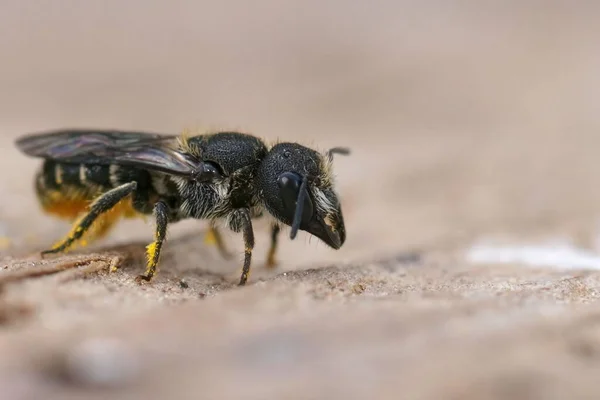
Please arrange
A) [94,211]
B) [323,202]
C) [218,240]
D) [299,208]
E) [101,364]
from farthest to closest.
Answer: [218,240]
[94,211]
[323,202]
[299,208]
[101,364]

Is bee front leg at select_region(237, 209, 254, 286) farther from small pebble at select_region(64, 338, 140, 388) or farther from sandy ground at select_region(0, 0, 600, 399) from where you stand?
small pebble at select_region(64, 338, 140, 388)

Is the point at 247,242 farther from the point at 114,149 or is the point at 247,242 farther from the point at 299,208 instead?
the point at 114,149

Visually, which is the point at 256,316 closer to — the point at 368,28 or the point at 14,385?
the point at 14,385

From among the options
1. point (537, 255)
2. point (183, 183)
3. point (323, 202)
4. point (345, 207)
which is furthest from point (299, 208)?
point (345, 207)

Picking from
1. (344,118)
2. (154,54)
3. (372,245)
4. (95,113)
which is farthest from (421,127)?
(154,54)

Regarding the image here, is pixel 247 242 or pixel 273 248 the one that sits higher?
pixel 247 242

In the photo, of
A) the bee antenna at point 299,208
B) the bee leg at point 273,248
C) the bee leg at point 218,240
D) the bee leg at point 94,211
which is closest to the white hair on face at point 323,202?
the bee antenna at point 299,208
